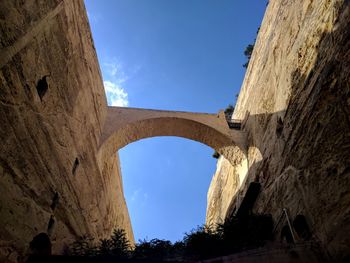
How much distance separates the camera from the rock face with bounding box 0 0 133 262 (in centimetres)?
334

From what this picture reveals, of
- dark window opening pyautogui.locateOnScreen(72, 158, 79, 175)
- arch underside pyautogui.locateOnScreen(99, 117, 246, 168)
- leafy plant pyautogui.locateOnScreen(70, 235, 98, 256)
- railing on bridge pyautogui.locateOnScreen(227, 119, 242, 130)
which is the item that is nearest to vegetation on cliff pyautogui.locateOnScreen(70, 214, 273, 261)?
leafy plant pyautogui.locateOnScreen(70, 235, 98, 256)

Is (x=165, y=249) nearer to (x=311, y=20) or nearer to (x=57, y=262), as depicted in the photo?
(x=57, y=262)

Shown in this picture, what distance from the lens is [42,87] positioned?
4.27 m

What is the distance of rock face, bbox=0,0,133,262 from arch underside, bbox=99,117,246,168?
113cm

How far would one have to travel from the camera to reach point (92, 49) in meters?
6.68

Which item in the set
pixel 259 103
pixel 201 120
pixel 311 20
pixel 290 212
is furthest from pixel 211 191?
pixel 311 20

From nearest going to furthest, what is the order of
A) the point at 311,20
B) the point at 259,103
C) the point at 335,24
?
1. the point at 335,24
2. the point at 311,20
3. the point at 259,103

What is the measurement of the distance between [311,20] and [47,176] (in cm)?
491

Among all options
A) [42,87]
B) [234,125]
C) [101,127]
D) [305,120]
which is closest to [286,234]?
[305,120]

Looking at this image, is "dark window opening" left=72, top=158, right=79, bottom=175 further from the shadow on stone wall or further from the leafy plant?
the shadow on stone wall

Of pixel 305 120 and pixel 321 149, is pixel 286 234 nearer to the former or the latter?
pixel 321 149

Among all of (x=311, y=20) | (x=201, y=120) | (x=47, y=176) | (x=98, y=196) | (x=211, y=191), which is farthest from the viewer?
(x=211, y=191)

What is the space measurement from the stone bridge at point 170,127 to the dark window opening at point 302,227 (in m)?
3.73

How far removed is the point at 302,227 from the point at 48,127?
158 inches
